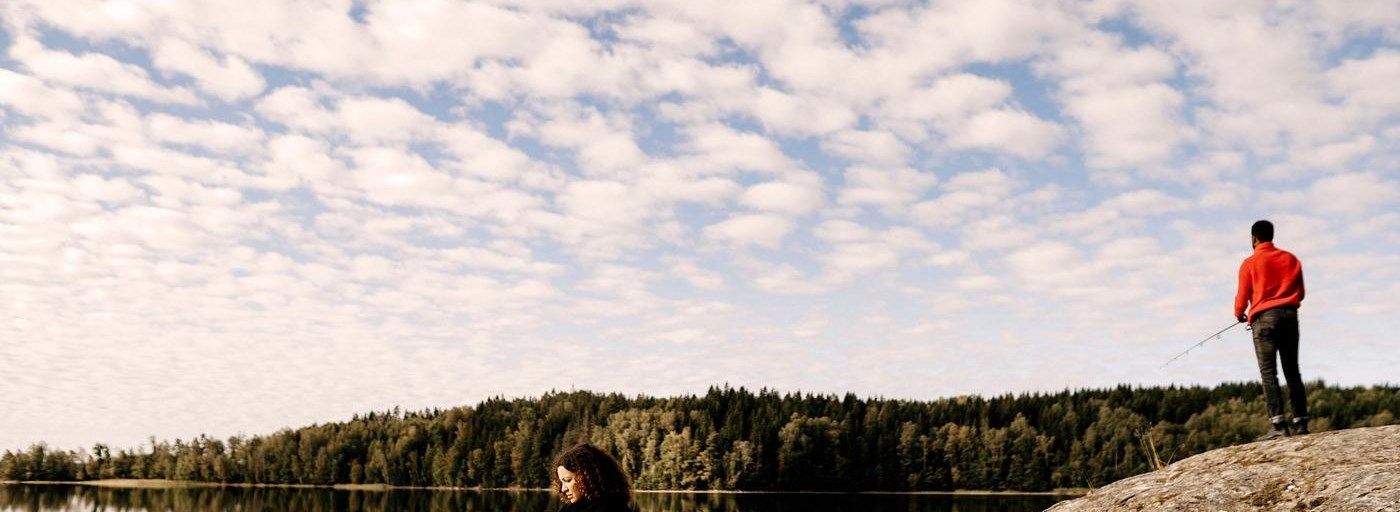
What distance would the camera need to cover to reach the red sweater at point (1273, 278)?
45.4 feet

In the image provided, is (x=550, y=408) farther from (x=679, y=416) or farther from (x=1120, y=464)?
(x=1120, y=464)

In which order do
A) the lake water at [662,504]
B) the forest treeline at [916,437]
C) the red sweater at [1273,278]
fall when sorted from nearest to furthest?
the red sweater at [1273,278] < the lake water at [662,504] < the forest treeline at [916,437]

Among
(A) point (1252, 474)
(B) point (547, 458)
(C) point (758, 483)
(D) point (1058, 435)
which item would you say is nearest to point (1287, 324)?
(A) point (1252, 474)

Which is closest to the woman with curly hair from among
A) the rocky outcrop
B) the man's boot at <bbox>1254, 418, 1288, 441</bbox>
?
the rocky outcrop

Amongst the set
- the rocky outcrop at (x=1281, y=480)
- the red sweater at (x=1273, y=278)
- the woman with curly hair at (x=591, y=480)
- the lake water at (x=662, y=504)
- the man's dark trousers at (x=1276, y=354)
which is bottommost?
the lake water at (x=662, y=504)

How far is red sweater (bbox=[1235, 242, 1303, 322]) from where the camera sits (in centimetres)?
1384

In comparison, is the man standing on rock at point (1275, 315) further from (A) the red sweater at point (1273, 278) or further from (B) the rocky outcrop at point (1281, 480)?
(B) the rocky outcrop at point (1281, 480)

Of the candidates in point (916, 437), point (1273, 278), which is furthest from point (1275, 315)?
point (916, 437)

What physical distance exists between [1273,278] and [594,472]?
1068 cm

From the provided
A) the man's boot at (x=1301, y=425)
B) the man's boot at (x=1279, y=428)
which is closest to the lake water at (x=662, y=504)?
the man's boot at (x=1301, y=425)

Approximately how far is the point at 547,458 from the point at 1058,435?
82101 mm

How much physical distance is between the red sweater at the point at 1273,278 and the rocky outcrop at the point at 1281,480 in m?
2.08

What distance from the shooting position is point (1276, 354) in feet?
46.6

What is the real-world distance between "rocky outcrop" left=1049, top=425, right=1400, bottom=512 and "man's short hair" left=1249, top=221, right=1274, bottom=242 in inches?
116
